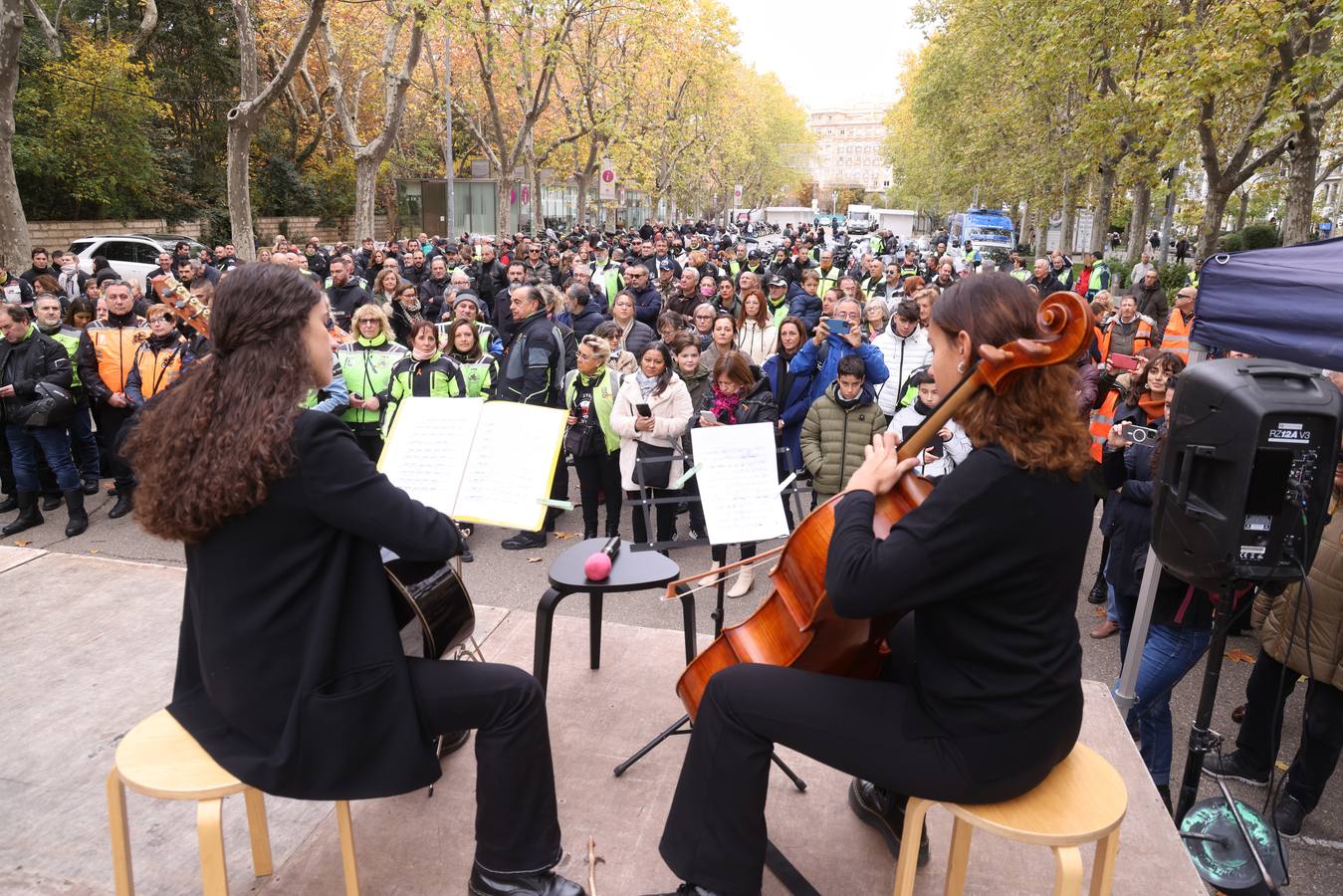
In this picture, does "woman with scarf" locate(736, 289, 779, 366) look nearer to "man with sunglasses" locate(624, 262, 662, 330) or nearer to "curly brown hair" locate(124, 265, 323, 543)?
"man with sunglasses" locate(624, 262, 662, 330)

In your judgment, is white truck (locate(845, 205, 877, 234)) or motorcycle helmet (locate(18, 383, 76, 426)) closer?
motorcycle helmet (locate(18, 383, 76, 426))

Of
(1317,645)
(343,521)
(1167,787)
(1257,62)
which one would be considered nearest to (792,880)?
(343,521)

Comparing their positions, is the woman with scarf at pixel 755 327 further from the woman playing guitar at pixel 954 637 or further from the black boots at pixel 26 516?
the woman playing guitar at pixel 954 637

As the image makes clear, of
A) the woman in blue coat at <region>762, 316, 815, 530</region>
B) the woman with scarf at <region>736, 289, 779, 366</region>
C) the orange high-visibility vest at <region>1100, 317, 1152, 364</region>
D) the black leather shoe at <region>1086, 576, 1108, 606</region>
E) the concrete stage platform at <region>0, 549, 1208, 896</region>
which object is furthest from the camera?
the woman with scarf at <region>736, 289, 779, 366</region>

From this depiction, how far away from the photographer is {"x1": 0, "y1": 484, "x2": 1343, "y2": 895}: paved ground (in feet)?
11.7

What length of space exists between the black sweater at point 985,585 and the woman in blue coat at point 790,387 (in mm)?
4581

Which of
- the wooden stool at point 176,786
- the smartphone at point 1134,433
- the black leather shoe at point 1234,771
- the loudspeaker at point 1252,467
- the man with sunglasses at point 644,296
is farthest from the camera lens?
the man with sunglasses at point 644,296

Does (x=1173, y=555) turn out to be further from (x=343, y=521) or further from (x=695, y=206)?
(x=695, y=206)

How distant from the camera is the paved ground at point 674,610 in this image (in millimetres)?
3564

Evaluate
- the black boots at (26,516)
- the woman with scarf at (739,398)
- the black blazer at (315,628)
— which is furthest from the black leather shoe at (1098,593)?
the black boots at (26,516)

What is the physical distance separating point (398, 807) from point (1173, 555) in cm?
285

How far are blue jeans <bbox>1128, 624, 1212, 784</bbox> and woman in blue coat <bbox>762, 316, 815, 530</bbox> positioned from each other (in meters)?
3.25

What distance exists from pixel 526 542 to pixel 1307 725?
16.7 feet

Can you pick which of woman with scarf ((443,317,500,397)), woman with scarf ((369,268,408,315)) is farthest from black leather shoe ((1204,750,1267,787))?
woman with scarf ((369,268,408,315))
